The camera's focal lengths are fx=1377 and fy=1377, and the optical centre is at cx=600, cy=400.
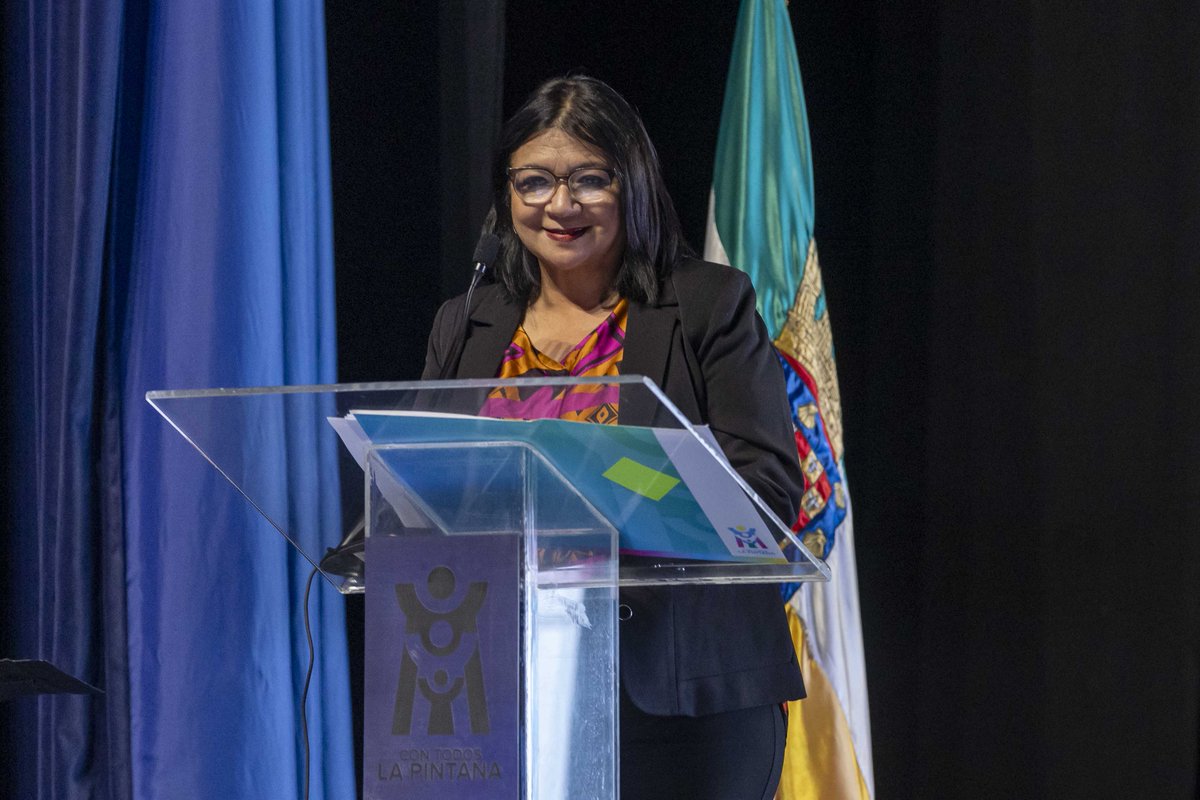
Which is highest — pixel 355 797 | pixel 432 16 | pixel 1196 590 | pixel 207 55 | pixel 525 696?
pixel 432 16

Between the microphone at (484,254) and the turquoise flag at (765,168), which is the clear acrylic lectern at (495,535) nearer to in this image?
the microphone at (484,254)

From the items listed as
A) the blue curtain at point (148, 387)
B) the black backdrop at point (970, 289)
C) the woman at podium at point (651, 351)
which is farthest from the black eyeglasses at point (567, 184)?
the black backdrop at point (970, 289)

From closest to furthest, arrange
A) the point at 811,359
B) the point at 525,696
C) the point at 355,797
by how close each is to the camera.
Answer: the point at 525,696, the point at 355,797, the point at 811,359

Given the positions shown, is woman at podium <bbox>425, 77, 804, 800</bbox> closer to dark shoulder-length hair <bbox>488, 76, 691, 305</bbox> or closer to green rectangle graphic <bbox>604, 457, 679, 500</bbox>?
dark shoulder-length hair <bbox>488, 76, 691, 305</bbox>

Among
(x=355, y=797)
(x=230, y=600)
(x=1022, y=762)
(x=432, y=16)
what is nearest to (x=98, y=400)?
(x=230, y=600)

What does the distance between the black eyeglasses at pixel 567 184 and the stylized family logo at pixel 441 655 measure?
2.60ft

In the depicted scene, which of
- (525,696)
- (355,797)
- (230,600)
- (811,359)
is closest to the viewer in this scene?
(525,696)

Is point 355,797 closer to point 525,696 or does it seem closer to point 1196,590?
point 525,696

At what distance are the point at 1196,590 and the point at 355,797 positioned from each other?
1809 millimetres

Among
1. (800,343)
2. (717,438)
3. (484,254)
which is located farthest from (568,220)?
(800,343)

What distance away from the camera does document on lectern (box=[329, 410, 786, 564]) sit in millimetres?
1055

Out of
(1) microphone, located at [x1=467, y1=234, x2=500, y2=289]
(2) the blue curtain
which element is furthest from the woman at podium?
(2) the blue curtain

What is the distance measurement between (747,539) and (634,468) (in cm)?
15

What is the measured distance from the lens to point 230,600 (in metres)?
2.27
